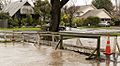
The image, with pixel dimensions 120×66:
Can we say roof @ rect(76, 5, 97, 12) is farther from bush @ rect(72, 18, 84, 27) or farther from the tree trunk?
the tree trunk

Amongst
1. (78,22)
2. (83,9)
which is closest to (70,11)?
(78,22)

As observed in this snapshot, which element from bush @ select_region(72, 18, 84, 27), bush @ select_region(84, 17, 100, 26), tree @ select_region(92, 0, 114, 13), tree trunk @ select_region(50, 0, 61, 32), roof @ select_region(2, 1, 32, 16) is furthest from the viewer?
tree @ select_region(92, 0, 114, 13)

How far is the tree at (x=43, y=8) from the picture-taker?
61844 millimetres

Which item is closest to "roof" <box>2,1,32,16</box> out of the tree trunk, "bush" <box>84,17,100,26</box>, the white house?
"bush" <box>84,17,100,26</box>

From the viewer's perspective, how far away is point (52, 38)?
17125mm

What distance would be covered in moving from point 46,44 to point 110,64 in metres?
7.85

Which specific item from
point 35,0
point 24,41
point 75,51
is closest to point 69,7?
point 35,0

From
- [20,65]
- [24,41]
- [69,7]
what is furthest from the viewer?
[69,7]

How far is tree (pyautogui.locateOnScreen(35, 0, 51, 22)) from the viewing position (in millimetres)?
61844

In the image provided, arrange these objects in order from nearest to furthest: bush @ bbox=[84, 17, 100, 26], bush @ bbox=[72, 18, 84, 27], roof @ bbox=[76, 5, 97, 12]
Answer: bush @ bbox=[72, 18, 84, 27] → bush @ bbox=[84, 17, 100, 26] → roof @ bbox=[76, 5, 97, 12]

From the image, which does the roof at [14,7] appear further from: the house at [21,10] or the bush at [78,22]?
the bush at [78,22]

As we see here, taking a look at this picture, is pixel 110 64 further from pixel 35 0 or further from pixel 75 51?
pixel 35 0

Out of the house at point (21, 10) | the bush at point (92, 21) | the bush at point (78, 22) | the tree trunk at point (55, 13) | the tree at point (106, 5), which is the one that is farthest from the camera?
the tree at point (106, 5)

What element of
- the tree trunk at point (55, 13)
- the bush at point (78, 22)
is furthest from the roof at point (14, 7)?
the tree trunk at point (55, 13)
